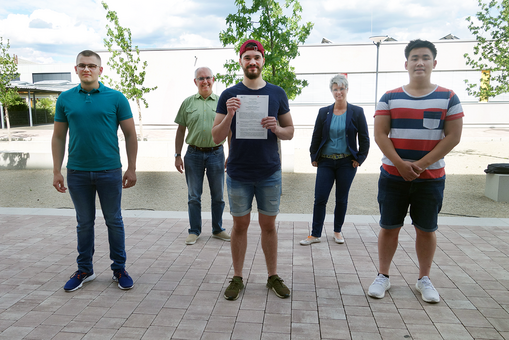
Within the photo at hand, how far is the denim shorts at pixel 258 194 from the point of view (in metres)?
3.23

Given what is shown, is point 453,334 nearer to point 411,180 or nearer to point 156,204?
point 411,180

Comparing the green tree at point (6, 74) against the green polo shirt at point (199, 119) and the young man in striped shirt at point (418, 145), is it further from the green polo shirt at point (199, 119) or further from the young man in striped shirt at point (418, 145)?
the young man in striped shirt at point (418, 145)

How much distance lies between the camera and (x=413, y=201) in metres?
3.24

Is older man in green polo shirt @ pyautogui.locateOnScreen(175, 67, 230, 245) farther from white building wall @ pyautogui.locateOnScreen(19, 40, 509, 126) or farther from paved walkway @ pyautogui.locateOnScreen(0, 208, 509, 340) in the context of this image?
white building wall @ pyautogui.locateOnScreen(19, 40, 509, 126)

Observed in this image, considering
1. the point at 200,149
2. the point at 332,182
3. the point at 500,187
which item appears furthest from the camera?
the point at 500,187

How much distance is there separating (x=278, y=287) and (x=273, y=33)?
6229 mm

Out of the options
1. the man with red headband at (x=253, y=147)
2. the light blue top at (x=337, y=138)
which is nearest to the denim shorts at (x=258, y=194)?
the man with red headband at (x=253, y=147)

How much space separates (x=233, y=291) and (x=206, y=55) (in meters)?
27.0

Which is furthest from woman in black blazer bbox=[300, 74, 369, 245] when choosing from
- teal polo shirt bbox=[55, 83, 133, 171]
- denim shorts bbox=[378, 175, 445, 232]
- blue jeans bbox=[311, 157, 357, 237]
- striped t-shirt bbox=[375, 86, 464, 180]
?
teal polo shirt bbox=[55, 83, 133, 171]

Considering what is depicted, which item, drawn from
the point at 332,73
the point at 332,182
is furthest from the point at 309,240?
the point at 332,73

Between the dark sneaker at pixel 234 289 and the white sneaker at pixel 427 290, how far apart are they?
1511 mm

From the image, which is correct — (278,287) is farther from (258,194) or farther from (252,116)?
(252,116)

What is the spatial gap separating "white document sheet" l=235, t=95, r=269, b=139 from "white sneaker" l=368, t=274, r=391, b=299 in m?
1.57

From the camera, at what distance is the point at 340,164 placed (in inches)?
175
